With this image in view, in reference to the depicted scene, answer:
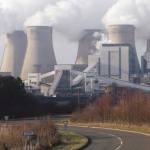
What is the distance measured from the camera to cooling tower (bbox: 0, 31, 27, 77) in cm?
8812

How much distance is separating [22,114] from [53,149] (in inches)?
1000

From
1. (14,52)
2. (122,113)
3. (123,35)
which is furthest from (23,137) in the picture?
(14,52)

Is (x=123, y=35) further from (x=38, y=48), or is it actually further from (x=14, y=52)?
(x=14, y=52)

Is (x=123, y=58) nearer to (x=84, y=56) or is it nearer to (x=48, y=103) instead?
(x=84, y=56)

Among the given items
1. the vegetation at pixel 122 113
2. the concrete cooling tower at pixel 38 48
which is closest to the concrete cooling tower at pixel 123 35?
the concrete cooling tower at pixel 38 48

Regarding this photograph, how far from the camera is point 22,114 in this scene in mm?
40656

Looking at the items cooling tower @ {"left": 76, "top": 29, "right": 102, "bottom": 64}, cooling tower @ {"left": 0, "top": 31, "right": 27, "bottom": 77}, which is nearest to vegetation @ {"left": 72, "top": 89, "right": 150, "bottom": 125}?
cooling tower @ {"left": 0, "top": 31, "right": 27, "bottom": 77}

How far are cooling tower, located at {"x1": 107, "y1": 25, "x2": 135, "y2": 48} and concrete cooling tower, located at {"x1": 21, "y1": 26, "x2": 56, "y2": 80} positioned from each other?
9.20 m

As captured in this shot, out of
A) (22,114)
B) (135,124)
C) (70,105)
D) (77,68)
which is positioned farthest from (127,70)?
(135,124)

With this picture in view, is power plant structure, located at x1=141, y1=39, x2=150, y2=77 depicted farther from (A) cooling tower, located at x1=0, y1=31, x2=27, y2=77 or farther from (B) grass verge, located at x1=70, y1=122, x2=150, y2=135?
(B) grass verge, located at x1=70, y1=122, x2=150, y2=135

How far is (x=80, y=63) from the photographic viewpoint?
310 feet

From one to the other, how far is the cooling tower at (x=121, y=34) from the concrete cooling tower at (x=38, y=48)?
30.2 feet

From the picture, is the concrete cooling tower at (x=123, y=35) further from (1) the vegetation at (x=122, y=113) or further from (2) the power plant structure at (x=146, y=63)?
(1) the vegetation at (x=122, y=113)

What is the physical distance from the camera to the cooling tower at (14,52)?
88125mm
